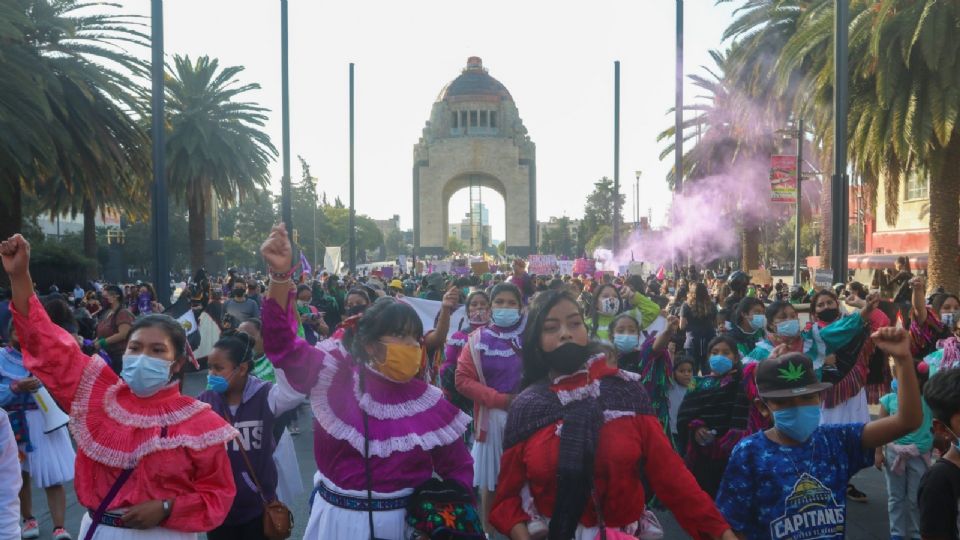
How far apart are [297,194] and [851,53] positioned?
73988 mm

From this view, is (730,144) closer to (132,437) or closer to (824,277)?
(824,277)

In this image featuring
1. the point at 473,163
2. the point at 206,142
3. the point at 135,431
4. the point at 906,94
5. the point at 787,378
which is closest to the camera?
the point at 135,431

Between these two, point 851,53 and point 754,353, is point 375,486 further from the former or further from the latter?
point 851,53

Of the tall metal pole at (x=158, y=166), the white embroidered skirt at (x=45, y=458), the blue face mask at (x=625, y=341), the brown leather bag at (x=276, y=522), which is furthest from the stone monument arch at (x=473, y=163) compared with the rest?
the brown leather bag at (x=276, y=522)

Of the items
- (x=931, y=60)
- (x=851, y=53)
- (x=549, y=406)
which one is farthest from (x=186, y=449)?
(x=851, y=53)

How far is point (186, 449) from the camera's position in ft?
10.9

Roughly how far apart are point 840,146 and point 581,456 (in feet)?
32.2

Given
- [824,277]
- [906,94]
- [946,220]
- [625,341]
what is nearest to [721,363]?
[625,341]

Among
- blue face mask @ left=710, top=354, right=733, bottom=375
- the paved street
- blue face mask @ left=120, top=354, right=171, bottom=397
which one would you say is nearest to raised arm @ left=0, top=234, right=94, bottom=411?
blue face mask @ left=120, top=354, right=171, bottom=397

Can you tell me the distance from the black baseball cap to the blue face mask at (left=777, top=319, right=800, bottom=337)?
2764 millimetres

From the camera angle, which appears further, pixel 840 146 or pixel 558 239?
pixel 558 239

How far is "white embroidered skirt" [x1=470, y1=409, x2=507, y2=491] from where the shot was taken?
20.4 ft

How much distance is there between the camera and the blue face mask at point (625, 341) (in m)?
6.24

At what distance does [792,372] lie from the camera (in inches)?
134
